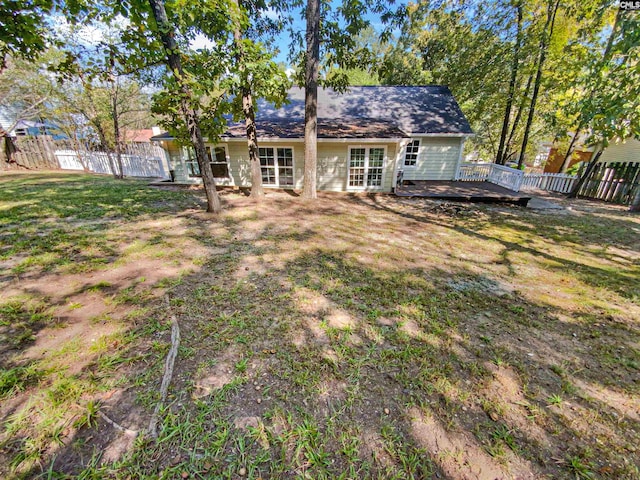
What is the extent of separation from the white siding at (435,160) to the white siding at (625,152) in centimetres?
782

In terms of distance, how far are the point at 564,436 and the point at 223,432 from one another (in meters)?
2.34

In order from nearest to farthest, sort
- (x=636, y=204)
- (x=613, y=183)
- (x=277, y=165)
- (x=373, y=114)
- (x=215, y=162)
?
(x=636, y=204)
(x=613, y=183)
(x=277, y=165)
(x=215, y=162)
(x=373, y=114)

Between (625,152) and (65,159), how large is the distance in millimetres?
31398

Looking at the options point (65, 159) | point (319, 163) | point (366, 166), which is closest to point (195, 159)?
point (319, 163)

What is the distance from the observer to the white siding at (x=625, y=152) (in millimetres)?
12086

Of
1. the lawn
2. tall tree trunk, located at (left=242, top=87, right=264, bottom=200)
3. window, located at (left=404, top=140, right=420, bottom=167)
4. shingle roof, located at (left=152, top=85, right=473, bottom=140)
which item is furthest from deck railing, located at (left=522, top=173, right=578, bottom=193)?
tall tree trunk, located at (left=242, top=87, right=264, bottom=200)

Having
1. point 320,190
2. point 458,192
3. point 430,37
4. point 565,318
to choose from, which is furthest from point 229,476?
point 430,37

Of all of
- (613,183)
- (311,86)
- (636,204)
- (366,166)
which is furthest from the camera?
(366,166)

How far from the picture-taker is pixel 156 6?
4750 millimetres

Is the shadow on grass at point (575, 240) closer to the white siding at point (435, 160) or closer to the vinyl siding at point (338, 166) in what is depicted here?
the vinyl siding at point (338, 166)

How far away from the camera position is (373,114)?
1295cm

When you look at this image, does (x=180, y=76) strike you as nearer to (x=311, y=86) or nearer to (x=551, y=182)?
(x=311, y=86)

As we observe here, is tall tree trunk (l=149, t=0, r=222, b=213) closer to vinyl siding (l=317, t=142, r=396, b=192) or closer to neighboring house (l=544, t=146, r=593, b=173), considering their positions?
vinyl siding (l=317, t=142, r=396, b=192)

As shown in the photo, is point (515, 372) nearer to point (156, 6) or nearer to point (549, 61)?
point (156, 6)
